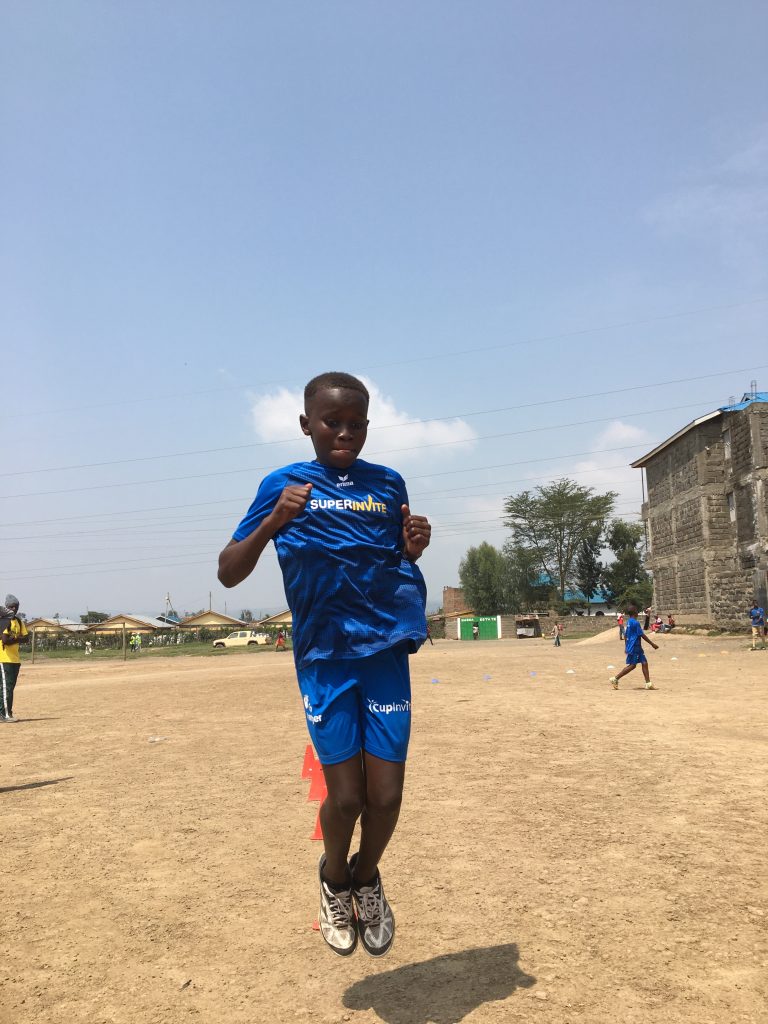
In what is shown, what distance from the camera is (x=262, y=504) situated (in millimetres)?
3178

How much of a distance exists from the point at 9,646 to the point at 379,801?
10.7 m

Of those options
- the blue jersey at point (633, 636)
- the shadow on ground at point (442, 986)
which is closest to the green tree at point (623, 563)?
the blue jersey at point (633, 636)

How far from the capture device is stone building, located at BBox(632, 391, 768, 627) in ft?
110

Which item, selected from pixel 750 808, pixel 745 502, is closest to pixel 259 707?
pixel 750 808

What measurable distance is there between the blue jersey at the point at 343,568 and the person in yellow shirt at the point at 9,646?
10059 millimetres

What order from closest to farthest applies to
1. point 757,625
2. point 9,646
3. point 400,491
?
point 400,491, point 9,646, point 757,625

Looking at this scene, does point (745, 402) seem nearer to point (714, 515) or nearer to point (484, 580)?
point (714, 515)

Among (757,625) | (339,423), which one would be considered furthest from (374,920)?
(757,625)

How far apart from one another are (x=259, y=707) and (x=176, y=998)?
424 inches

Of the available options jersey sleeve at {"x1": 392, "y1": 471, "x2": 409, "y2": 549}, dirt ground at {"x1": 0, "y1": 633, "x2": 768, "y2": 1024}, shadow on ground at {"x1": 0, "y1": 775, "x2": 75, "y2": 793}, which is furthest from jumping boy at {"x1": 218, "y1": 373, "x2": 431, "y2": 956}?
shadow on ground at {"x1": 0, "y1": 775, "x2": 75, "y2": 793}

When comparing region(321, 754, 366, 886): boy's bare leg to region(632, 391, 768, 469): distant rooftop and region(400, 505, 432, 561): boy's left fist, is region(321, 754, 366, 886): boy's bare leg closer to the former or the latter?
region(400, 505, 432, 561): boy's left fist

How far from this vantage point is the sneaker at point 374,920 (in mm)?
2943

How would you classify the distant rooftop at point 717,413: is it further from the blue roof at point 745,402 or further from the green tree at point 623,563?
the green tree at point 623,563

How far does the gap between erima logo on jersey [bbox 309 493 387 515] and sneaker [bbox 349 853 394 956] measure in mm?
1477
